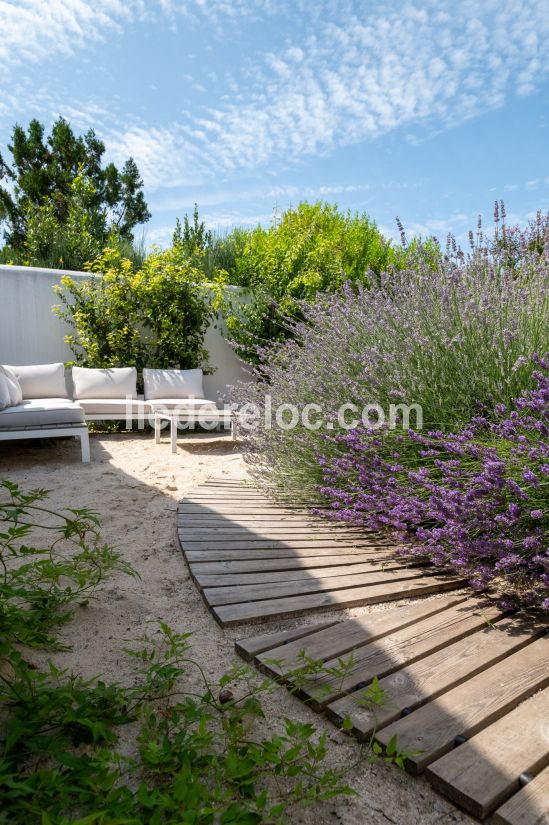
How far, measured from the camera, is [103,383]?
246 inches

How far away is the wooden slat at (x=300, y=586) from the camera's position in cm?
190

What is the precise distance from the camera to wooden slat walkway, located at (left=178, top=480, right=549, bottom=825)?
1.06 m

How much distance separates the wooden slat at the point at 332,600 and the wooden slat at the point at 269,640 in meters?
0.10

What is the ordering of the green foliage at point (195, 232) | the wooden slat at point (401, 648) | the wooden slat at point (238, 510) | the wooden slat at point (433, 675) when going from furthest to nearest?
the green foliage at point (195, 232) → the wooden slat at point (238, 510) → the wooden slat at point (401, 648) → the wooden slat at point (433, 675)

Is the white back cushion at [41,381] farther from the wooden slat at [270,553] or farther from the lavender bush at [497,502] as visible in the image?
the lavender bush at [497,502]

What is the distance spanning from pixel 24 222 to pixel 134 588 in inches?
693

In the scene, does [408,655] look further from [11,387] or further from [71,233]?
[71,233]

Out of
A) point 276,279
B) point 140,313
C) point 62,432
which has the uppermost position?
point 276,279

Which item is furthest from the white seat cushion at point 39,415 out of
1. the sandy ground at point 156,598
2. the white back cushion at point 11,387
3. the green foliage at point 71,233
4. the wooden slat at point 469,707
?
Result: the green foliage at point 71,233

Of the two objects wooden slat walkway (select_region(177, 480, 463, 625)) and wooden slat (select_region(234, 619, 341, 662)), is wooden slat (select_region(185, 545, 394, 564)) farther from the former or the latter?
wooden slat (select_region(234, 619, 341, 662))

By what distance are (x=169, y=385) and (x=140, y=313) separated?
52.4 inches

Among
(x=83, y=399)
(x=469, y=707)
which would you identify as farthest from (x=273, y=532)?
(x=83, y=399)

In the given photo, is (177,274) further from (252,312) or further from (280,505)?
(280,505)

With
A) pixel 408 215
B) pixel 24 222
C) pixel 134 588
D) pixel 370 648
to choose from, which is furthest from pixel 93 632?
pixel 24 222
